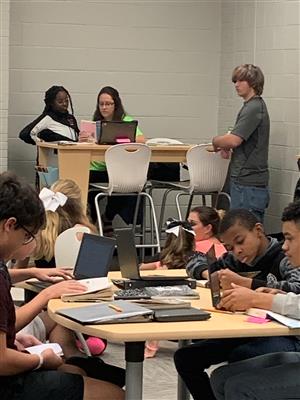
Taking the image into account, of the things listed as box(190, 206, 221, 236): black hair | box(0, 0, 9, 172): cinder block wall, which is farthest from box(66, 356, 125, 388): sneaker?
box(0, 0, 9, 172): cinder block wall

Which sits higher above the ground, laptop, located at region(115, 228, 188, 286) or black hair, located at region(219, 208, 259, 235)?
black hair, located at region(219, 208, 259, 235)

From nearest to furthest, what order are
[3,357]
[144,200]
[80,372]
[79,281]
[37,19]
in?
[3,357] → [80,372] → [79,281] → [144,200] → [37,19]

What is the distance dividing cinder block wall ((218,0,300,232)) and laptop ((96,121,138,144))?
122 centimetres

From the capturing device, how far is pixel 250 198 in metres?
7.29

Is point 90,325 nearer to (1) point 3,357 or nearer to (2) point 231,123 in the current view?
(1) point 3,357

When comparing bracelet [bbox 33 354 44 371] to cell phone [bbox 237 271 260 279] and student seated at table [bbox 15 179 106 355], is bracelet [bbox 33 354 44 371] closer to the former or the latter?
cell phone [bbox 237 271 260 279]

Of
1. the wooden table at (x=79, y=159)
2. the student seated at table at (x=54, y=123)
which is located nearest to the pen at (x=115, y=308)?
the wooden table at (x=79, y=159)

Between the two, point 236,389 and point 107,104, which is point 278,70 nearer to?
point 107,104

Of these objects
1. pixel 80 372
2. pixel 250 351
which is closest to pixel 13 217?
pixel 80 372

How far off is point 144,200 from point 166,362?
128 inches

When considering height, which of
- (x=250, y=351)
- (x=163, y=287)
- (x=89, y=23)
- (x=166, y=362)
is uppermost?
(x=89, y=23)

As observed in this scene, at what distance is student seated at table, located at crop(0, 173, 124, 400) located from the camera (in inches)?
105

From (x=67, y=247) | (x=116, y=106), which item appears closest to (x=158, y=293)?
(x=67, y=247)

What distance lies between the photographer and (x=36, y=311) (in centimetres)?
314
